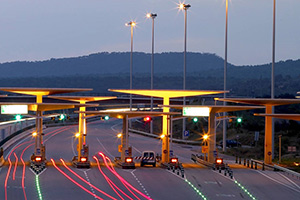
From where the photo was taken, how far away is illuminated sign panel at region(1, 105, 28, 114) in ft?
174

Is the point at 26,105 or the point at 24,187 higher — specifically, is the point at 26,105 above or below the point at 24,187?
above

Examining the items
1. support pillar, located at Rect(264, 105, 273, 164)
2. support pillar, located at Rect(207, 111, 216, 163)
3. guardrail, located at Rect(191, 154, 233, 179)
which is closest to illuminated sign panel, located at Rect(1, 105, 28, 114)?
support pillar, located at Rect(207, 111, 216, 163)

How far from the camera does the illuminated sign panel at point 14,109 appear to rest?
5300 centimetres

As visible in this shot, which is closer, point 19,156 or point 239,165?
point 239,165

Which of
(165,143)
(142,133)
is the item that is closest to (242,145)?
(142,133)

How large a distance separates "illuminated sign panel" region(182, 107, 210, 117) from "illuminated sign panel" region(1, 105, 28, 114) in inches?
528

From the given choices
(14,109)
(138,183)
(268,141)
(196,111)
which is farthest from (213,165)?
(14,109)

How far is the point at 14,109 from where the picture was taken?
175ft

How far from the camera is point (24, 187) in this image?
130ft

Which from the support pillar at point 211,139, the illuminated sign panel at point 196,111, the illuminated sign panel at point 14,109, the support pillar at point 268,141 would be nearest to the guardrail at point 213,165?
the support pillar at point 211,139

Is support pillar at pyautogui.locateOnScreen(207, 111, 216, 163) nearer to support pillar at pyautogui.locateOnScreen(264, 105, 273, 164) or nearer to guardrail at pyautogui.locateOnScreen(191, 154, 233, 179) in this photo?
guardrail at pyautogui.locateOnScreen(191, 154, 233, 179)

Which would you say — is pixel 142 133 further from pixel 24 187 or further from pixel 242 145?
pixel 24 187

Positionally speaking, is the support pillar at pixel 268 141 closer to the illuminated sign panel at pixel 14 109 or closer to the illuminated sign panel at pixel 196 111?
the illuminated sign panel at pixel 196 111

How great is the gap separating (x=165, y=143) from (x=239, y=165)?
292 inches
